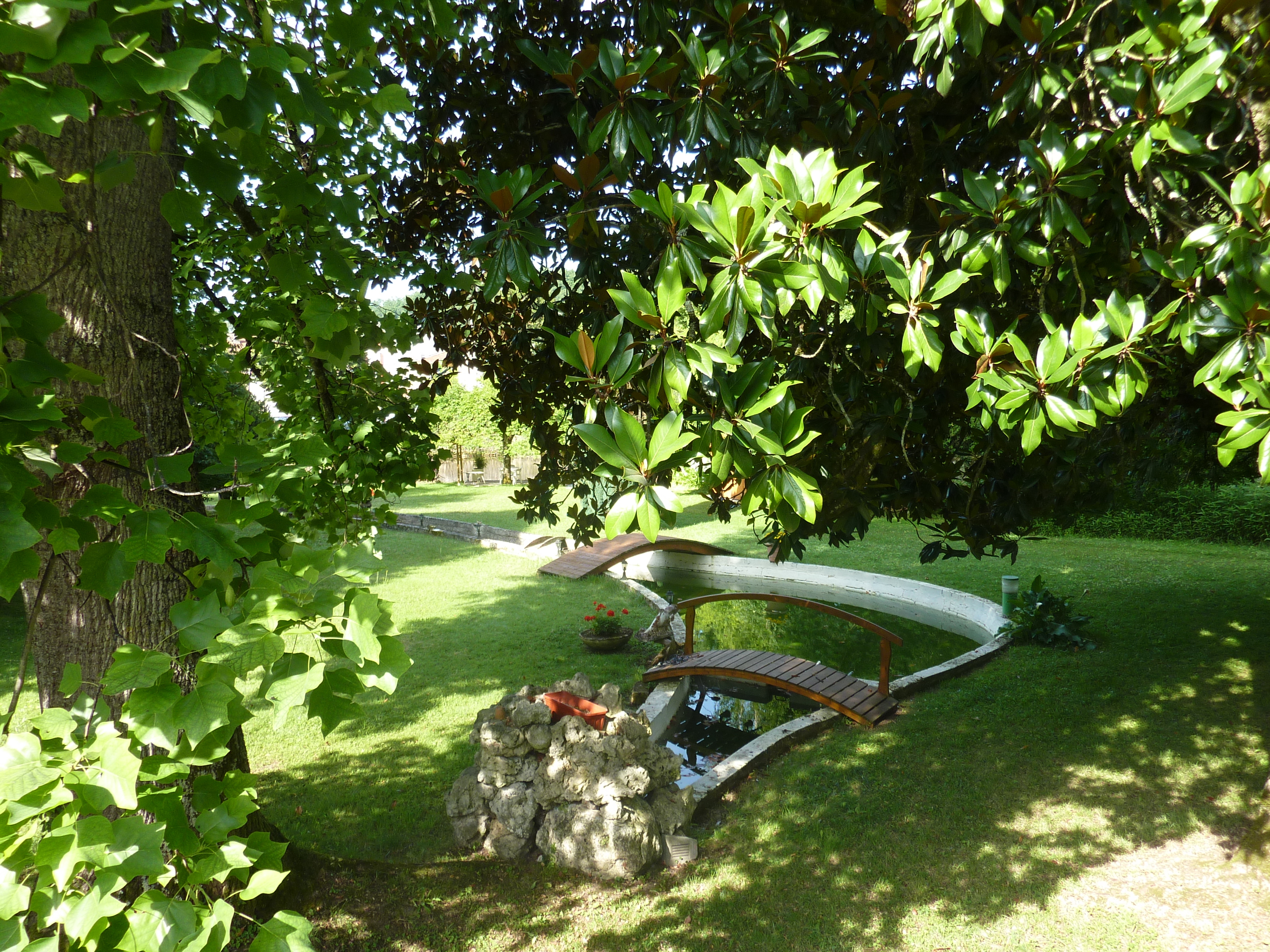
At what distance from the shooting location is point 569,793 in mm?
4828

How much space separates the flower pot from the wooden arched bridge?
60.5 inches

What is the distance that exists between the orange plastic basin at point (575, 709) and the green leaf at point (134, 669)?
406 cm

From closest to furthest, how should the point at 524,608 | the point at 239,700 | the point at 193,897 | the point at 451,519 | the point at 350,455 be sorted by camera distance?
the point at 239,700
the point at 193,897
the point at 350,455
the point at 524,608
the point at 451,519

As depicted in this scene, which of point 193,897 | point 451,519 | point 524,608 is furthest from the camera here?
point 451,519

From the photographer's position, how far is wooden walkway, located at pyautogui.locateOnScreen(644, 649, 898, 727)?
6.75 m

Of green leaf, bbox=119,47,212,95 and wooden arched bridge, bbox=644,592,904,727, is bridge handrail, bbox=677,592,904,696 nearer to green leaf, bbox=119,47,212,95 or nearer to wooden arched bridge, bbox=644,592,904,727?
wooden arched bridge, bbox=644,592,904,727

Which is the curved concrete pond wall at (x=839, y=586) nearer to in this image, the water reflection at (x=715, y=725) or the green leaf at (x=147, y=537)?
the water reflection at (x=715, y=725)

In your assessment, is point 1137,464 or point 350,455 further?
point 1137,464

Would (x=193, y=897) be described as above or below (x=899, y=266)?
below

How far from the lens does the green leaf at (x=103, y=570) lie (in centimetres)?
144

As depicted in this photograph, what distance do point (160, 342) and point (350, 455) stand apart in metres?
1.36

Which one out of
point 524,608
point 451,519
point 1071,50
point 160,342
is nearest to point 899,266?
point 1071,50

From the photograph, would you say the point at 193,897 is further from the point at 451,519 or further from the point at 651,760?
the point at 451,519

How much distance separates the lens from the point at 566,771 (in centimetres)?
488
